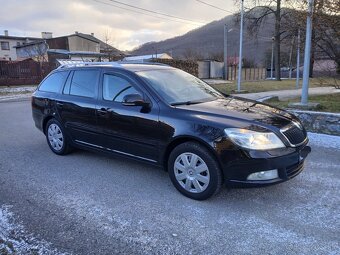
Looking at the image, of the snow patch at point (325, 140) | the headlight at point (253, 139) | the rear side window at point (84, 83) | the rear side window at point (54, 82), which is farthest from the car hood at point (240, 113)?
the rear side window at point (54, 82)

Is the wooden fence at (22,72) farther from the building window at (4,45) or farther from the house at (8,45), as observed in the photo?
the building window at (4,45)

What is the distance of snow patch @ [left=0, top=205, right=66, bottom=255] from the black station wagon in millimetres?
1716

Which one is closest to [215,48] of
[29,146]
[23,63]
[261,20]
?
[261,20]

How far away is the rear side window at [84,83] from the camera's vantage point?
5180mm

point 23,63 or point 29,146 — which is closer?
point 29,146

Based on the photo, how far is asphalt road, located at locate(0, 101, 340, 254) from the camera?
3102mm

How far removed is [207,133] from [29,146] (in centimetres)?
431

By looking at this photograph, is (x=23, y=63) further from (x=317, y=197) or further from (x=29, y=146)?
(x=317, y=197)

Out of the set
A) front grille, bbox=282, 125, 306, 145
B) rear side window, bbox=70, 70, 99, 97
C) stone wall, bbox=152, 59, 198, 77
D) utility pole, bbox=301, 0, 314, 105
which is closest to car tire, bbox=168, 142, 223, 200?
front grille, bbox=282, 125, 306, 145

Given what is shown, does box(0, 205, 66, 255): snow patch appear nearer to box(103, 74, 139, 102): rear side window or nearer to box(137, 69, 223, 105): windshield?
box(103, 74, 139, 102): rear side window

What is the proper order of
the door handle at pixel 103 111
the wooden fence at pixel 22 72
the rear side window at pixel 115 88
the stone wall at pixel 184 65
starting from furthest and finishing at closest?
1. the stone wall at pixel 184 65
2. the wooden fence at pixel 22 72
3. the door handle at pixel 103 111
4. the rear side window at pixel 115 88

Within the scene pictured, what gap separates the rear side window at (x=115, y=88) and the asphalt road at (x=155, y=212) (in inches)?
44.9

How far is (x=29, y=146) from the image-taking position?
6.64m

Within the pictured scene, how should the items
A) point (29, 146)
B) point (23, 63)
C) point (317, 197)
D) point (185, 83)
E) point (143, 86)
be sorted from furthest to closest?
point (23, 63) < point (29, 146) < point (185, 83) < point (143, 86) < point (317, 197)
